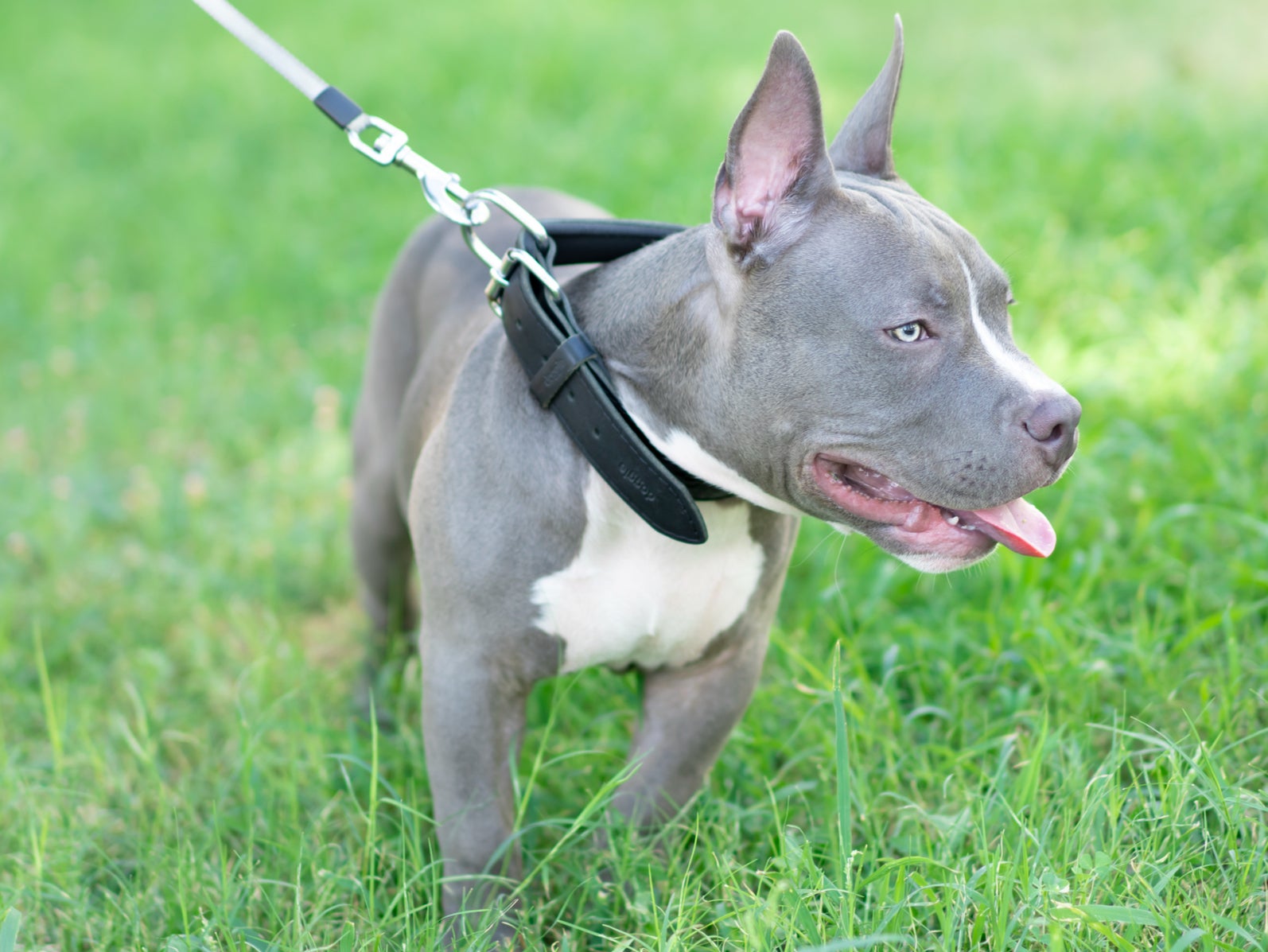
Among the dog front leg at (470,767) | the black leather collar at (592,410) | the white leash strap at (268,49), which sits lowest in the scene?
the dog front leg at (470,767)

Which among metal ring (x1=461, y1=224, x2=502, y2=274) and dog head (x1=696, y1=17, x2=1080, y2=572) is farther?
metal ring (x1=461, y1=224, x2=502, y2=274)

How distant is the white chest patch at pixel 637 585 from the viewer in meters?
2.23

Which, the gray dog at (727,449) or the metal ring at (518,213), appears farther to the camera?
the metal ring at (518,213)

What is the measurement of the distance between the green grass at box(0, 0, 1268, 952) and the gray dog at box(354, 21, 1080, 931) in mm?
191

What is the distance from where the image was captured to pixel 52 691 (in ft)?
10.7

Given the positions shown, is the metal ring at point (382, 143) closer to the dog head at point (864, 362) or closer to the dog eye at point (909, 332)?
the dog head at point (864, 362)

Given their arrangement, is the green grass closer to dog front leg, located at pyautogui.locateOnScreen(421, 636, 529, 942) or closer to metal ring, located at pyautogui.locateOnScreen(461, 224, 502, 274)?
dog front leg, located at pyautogui.locateOnScreen(421, 636, 529, 942)

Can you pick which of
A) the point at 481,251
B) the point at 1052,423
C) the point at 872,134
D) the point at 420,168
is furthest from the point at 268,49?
the point at 1052,423

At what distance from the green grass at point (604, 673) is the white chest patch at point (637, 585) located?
0.31 meters

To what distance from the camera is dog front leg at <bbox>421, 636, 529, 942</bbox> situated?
233cm

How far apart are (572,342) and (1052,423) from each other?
817 millimetres

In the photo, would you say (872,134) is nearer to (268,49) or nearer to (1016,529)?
(1016,529)

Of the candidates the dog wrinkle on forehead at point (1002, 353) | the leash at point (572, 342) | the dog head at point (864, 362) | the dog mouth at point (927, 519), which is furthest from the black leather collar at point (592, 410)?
the dog wrinkle on forehead at point (1002, 353)

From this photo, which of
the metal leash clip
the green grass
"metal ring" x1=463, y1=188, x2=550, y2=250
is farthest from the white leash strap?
the green grass
